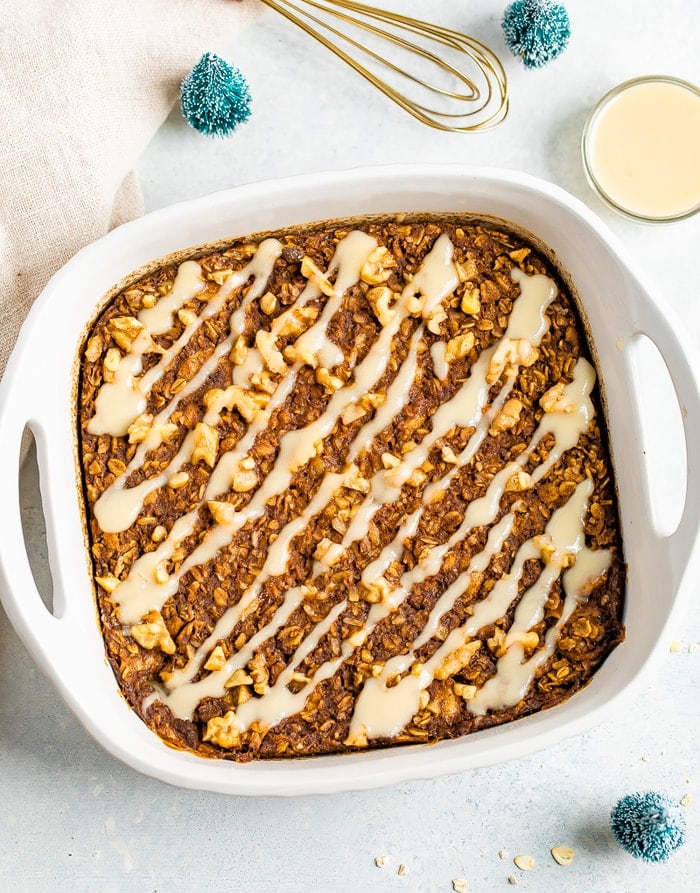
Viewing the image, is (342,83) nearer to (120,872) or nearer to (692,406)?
(692,406)

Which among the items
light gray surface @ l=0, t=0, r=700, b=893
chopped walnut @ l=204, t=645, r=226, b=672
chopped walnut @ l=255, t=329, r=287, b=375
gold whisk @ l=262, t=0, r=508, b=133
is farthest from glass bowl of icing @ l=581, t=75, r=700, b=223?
chopped walnut @ l=204, t=645, r=226, b=672

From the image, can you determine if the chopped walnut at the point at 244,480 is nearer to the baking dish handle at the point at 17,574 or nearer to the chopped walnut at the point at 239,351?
the chopped walnut at the point at 239,351

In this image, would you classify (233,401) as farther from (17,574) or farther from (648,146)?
(648,146)

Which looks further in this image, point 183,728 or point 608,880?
point 608,880

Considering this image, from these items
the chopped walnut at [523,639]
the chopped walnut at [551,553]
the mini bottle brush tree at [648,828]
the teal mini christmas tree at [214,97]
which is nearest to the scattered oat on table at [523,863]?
the mini bottle brush tree at [648,828]

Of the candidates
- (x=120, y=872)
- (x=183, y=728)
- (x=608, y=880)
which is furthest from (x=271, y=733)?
(x=608, y=880)

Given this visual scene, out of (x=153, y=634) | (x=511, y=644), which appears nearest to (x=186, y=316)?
(x=153, y=634)
